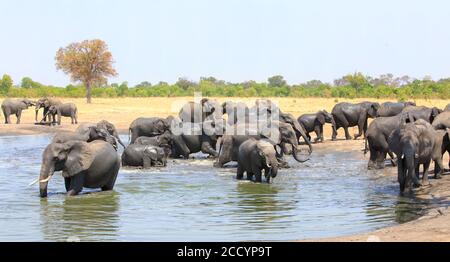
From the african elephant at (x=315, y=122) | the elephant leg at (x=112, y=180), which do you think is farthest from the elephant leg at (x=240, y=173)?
the african elephant at (x=315, y=122)

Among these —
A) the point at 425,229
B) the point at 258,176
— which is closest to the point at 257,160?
the point at 258,176

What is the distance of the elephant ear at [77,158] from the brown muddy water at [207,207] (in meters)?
0.51

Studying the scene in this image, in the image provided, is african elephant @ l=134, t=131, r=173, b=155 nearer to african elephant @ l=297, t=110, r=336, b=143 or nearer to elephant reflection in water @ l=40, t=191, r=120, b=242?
african elephant @ l=297, t=110, r=336, b=143

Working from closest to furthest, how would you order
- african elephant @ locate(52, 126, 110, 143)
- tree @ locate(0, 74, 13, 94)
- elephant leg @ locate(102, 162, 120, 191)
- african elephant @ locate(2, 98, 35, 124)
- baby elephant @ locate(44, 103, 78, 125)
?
elephant leg @ locate(102, 162, 120, 191), african elephant @ locate(52, 126, 110, 143), baby elephant @ locate(44, 103, 78, 125), african elephant @ locate(2, 98, 35, 124), tree @ locate(0, 74, 13, 94)

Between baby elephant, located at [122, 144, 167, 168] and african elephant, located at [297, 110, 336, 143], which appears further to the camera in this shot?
african elephant, located at [297, 110, 336, 143]

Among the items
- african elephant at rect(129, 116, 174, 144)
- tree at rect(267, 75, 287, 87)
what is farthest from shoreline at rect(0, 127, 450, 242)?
tree at rect(267, 75, 287, 87)

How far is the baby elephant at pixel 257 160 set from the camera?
53.4 ft

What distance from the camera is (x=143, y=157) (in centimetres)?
1964

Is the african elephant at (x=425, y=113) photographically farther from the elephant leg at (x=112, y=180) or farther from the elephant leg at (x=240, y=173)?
the elephant leg at (x=112, y=180)

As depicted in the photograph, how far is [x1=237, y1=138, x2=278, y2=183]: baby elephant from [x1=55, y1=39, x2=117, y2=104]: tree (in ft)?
152

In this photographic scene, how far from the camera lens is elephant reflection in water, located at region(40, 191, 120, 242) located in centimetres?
1091

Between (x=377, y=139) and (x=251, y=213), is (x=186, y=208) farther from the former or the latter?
(x=377, y=139)

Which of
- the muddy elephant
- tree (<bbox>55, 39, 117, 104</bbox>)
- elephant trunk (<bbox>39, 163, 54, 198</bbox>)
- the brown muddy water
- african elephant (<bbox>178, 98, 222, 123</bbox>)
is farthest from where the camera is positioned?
tree (<bbox>55, 39, 117, 104</bbox>)
